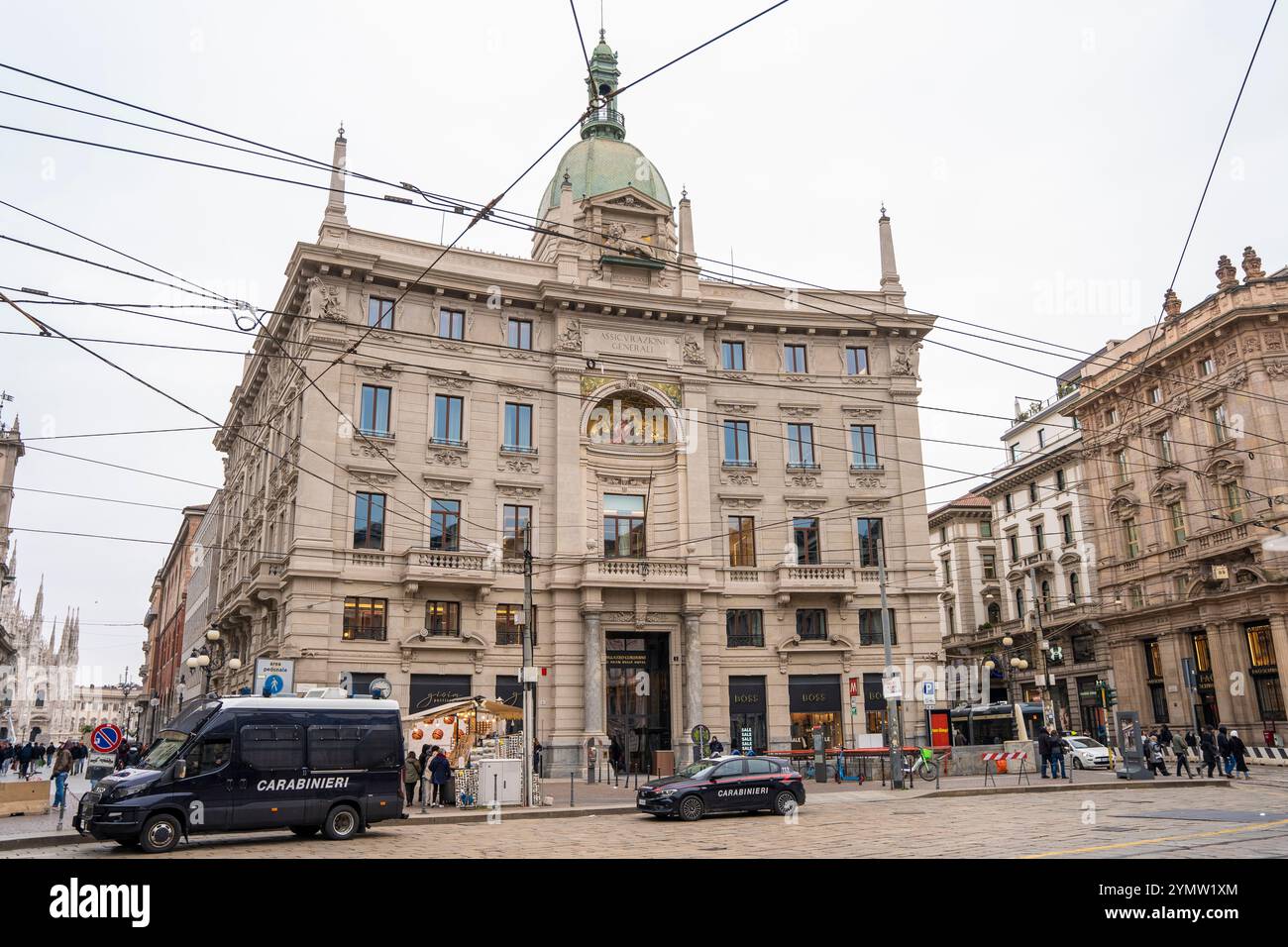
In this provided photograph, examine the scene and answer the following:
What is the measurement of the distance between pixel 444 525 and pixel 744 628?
13151 millimetres

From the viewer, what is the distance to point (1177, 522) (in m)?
51.2

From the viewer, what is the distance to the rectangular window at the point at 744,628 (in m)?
39.6

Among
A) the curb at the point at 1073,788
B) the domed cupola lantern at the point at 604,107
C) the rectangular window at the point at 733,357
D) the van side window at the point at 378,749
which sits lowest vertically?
the curb at the point at 1073,788

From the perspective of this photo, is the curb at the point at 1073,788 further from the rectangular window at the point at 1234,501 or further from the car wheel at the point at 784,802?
the rectangular window at the point at 1234,501

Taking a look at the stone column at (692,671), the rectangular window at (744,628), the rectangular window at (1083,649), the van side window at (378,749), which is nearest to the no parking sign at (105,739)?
the van side window at (378,749)

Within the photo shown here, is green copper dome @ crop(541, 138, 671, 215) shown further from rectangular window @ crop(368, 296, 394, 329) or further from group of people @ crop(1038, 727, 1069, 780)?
group of people @ crop(1038, 727, 1069, 780)

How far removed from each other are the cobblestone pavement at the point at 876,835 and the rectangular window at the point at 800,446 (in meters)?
20.1

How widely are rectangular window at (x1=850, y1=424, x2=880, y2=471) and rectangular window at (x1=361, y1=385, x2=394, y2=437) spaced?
20183 millimetres

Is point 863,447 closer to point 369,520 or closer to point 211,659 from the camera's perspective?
point 369,520
